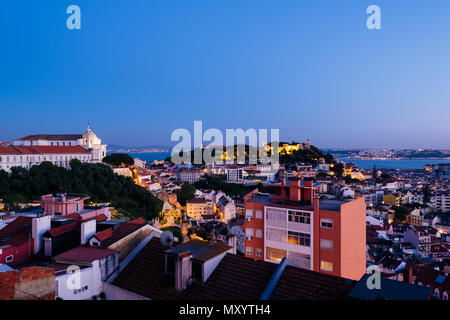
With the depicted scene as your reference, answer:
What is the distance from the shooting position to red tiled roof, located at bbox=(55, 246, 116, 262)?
16.6 feet

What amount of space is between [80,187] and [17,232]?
59.2ft

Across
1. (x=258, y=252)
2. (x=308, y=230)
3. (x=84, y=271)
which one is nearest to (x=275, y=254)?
(x=258, y=252)

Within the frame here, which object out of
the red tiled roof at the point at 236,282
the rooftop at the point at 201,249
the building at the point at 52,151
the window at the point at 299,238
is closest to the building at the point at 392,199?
the building at the point at 52,151

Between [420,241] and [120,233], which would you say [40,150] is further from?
[420,241]

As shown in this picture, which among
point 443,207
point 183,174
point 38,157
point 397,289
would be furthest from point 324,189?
point 397,289

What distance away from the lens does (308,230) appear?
9156 mm

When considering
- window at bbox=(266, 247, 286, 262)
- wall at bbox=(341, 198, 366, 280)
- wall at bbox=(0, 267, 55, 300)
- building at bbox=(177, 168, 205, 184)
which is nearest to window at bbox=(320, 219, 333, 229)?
wall at bbox=(341, 198, 366, 280)

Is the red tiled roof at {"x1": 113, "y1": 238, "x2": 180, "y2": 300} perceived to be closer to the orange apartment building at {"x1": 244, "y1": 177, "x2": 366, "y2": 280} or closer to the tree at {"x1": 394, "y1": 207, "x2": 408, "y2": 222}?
the orange apartment building at {"x1": 244, "y1": 177, "x2": 366, "y2": 280}

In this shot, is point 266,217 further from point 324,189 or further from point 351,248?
point 324,189

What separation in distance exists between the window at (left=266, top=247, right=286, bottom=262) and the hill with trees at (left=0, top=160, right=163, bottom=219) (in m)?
13.8

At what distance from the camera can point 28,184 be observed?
21.8m
